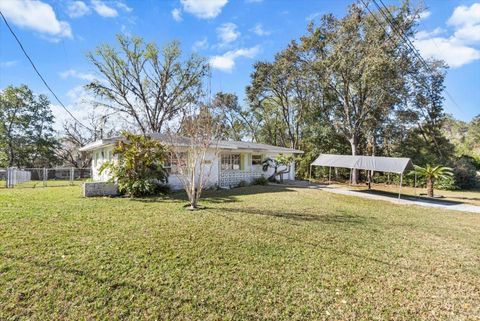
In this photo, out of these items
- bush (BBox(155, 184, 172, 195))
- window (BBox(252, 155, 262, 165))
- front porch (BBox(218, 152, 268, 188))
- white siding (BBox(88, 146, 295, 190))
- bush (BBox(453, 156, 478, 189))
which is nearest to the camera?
bush (BBox(155, 184, 172, 195))

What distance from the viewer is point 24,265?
3807 millimetres

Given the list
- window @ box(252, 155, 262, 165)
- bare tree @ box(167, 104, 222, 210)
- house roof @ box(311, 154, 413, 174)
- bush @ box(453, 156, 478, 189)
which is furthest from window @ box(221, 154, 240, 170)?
bush @ box(453, 156, 478, 189)

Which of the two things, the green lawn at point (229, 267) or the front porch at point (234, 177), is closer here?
the green lawn at point (229, 267)

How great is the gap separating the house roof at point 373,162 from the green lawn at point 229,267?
5173 mm

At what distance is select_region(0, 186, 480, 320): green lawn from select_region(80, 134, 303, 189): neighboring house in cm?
679

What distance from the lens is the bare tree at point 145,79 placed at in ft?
80.0

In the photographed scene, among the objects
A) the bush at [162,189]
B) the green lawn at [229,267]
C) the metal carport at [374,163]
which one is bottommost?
the green lawn at [229,267]

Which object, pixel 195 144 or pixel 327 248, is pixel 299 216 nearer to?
pixel 327 248

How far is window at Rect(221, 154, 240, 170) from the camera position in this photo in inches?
658

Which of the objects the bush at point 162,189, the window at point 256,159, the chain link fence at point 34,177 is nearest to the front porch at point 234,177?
the window at point 256,159

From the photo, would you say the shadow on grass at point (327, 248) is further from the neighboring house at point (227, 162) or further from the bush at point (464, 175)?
the bush at point (464, 175)

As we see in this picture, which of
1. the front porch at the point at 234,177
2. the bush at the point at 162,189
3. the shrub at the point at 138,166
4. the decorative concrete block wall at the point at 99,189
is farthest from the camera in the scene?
the front porch at the point at 234,177

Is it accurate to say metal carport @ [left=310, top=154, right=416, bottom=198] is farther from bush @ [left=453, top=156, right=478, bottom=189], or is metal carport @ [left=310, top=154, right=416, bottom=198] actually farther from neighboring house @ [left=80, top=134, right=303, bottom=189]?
bush @ [left=453, top=156, right=478, bottom=189]

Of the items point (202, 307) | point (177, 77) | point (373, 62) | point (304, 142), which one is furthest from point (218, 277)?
point (177, 77)
